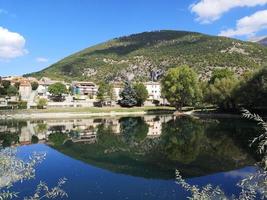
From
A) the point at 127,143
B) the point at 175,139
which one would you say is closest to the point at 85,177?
the point at 127,143

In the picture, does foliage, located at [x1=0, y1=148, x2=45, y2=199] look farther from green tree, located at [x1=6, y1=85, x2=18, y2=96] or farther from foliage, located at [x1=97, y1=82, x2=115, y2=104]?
green tree, located at [x1=6, y1=85, x2=18, y2=96]

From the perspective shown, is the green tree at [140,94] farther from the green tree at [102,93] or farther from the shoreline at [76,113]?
the green tree at [102,93]

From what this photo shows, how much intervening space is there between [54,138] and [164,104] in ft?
267

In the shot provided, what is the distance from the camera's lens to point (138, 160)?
42.2m

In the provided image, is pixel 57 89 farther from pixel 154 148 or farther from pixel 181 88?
pixel 154 148

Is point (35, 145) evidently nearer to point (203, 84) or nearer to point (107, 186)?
point (107, 186)

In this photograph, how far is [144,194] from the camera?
91.2 ft

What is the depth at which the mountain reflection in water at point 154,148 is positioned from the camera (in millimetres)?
37906

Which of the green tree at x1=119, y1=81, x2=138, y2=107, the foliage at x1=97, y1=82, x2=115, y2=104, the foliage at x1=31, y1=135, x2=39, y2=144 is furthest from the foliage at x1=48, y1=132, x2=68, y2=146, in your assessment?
the foliage at x1=97, y1=82, x2=115, y2=104

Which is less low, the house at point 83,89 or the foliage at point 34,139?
the house at point 83,89

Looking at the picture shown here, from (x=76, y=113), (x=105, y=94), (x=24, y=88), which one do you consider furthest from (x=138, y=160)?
(x=24, y=88)

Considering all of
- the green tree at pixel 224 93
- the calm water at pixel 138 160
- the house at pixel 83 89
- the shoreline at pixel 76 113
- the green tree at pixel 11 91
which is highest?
the house at pixel 83 89

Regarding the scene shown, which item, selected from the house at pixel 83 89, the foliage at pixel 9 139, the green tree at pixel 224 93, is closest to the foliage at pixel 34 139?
the foliage at pixel 9 139

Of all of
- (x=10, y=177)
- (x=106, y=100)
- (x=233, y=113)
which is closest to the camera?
(x=10, y=177)
